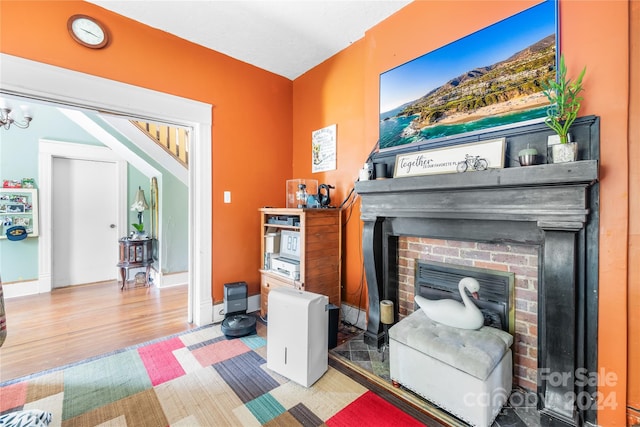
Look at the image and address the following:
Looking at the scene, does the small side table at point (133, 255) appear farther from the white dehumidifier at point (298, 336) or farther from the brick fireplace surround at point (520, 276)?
the brick fireplace surround at point (520, 276)

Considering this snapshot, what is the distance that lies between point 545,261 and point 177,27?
3116 mm

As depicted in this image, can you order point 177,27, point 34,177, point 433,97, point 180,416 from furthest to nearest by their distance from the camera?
1. point 34,177
2. point 177,27
3. point 433,97
4. point 180,416

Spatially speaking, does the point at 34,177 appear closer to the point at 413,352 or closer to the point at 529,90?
the point at 413,352

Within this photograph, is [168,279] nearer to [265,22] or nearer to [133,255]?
[133,255]

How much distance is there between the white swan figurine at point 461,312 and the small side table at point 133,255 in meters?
3.81

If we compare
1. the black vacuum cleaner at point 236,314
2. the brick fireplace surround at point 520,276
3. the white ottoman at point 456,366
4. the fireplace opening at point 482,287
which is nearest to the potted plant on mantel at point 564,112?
the brick fireplace surround at point 520,276

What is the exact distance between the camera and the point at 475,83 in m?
1.64

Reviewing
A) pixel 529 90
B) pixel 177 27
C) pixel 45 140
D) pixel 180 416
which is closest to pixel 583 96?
pixel 529 90

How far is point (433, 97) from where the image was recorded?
1.83 meters

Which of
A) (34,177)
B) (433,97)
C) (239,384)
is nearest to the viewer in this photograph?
(239,384)

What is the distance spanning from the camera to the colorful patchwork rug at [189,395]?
1389 millimetres

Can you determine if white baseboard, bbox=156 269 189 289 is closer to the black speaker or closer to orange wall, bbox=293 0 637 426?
orange wall, bbox=293 0 637 426

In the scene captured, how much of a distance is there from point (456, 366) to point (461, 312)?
1.10 feet

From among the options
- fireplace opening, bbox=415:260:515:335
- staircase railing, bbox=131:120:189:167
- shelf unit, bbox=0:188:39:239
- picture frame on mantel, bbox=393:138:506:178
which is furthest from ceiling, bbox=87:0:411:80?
shelf unit, bbox=0:188:39:239
